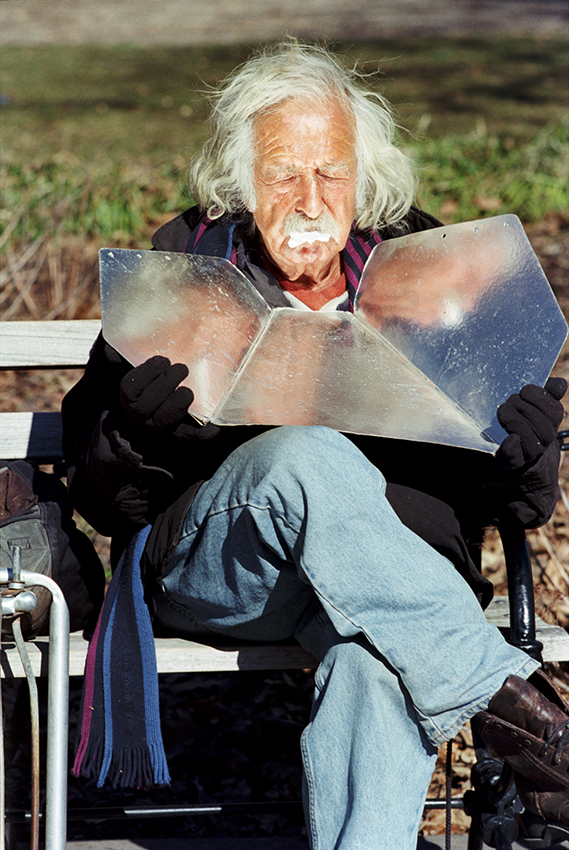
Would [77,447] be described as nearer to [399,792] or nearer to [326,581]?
[326,581]

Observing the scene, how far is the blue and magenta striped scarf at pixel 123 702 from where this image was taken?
2.00 metres

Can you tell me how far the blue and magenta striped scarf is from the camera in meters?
2.00

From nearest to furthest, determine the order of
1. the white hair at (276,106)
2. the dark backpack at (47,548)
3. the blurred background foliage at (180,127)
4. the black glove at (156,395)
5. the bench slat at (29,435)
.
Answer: the black glove at (156,395) < the dark backpack at (47,548) < the white hair at (276,106) < the bench slat at (29,435) < the blurred background foliage at (180,127)

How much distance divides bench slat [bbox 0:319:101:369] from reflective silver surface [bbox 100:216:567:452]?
61 cm

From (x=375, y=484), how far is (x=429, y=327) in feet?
1.84

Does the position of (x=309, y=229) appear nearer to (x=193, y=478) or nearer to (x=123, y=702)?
(x=193, y=478)

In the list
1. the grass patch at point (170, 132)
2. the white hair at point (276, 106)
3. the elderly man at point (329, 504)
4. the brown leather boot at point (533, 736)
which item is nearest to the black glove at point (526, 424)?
the elderly man at point (329, 504)

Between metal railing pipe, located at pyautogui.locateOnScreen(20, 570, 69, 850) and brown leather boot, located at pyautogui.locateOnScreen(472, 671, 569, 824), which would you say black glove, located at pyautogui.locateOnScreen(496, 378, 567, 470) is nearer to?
brown leather boot, located at pyautogui.locateOnScreen(472, 671, 569, 824)

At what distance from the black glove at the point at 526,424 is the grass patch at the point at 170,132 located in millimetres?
1091

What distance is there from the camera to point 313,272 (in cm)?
237

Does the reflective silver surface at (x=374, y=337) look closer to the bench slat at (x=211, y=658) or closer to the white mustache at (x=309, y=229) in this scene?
the white mustache at (x=309, y=229)

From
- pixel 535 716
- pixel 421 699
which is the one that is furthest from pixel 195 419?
pixel 535 716

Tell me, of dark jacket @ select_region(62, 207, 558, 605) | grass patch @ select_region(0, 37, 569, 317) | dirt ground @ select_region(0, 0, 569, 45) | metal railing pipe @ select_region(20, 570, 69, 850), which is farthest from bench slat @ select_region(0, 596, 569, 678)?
dirt ground @ select_region(0, 0, 569, 45)

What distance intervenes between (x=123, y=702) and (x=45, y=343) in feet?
3.71
